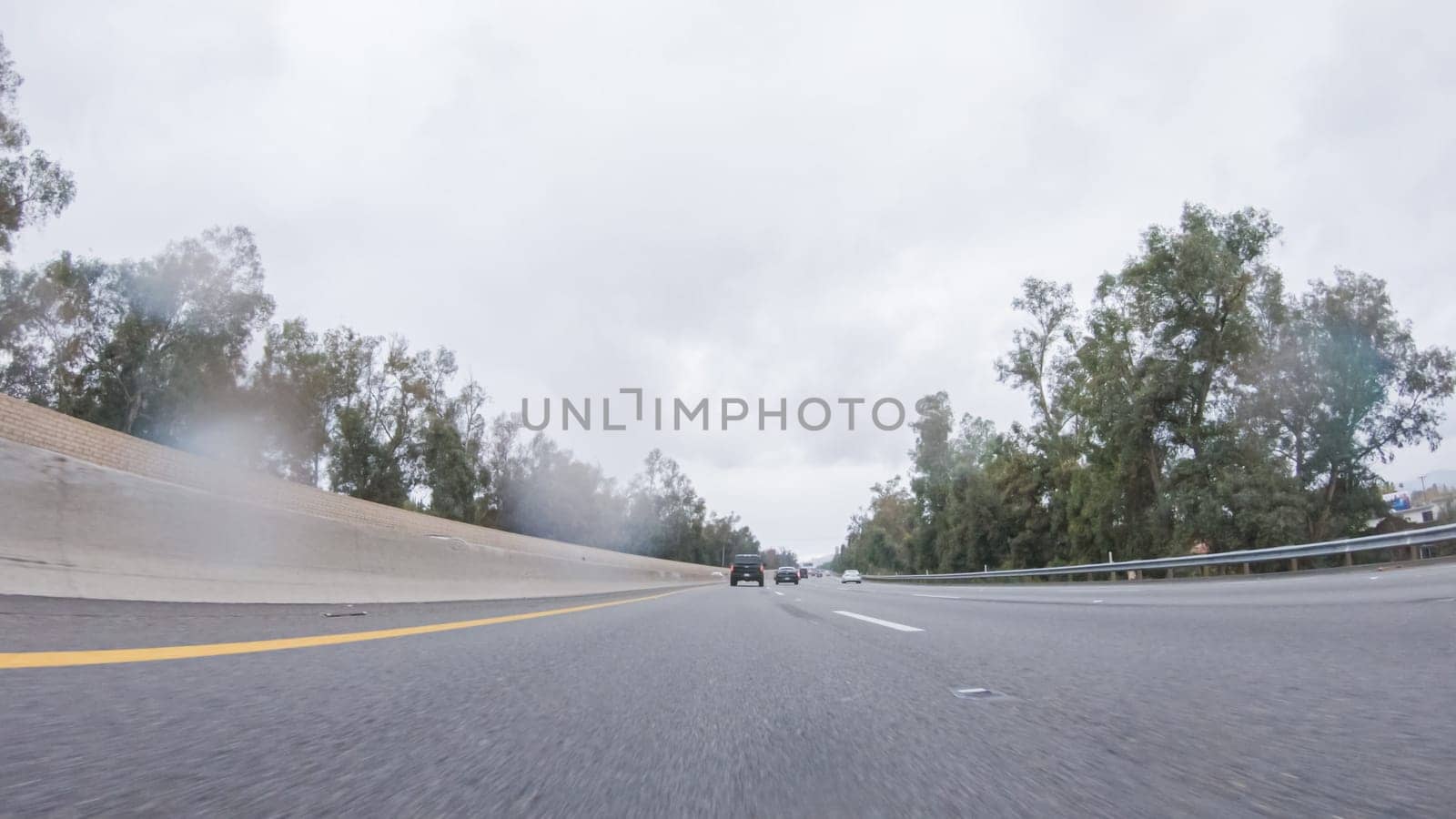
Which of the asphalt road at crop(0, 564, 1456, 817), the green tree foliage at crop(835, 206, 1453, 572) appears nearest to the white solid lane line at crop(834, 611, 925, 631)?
the asphalt road at crop(0, 564, 1456, 817)

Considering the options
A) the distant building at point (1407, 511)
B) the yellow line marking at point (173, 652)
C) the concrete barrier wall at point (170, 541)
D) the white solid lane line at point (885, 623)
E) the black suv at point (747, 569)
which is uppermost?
the distant building at point (1407, 511)

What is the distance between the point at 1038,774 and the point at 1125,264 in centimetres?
4073

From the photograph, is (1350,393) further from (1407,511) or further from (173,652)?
(1407,511)

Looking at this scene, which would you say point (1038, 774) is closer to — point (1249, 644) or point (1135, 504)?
point (1249, 644)

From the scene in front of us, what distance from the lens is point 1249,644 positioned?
13.2 ft

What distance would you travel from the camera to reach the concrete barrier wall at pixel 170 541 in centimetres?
527

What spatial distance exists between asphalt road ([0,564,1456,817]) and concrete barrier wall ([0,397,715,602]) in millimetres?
1473

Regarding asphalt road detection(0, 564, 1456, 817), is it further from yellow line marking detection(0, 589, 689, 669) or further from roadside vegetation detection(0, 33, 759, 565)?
roadside vegetation detection(0, 33, 759, 565)

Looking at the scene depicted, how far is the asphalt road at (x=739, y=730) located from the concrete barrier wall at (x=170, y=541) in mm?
1473

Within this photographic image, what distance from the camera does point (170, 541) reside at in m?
6.26

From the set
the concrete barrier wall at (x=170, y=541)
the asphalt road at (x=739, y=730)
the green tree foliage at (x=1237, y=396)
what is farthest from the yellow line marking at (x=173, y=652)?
the green tree foliage at (x=1237, y=396)

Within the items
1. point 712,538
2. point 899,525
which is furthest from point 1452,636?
point 712,538

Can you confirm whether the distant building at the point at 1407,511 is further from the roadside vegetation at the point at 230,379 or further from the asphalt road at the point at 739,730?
the roadside vegetation at the point at 230,379

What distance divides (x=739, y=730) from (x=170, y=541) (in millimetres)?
6363
